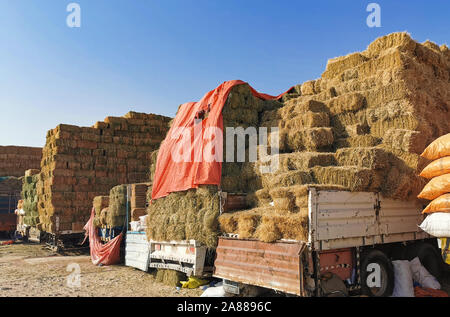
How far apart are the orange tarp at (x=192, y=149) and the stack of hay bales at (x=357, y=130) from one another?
129 centimetres

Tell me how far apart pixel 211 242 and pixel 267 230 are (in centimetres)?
178

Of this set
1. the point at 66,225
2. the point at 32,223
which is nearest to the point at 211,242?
the point at 66,225

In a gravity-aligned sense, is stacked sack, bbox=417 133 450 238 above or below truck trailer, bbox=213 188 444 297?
above

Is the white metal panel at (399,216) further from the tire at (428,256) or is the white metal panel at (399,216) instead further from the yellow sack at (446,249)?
the yellow sack at (446,249)

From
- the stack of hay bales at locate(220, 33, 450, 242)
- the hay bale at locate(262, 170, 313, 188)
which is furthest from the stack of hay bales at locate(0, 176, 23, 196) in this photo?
the hay bale at locate(262, 170, 313, 188)

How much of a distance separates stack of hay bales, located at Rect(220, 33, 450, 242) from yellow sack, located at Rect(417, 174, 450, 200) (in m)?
0.41

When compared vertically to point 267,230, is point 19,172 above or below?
above

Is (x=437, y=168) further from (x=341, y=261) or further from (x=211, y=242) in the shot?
(x=211, y=242)

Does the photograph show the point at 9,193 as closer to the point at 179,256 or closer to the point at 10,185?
the point at 10,185

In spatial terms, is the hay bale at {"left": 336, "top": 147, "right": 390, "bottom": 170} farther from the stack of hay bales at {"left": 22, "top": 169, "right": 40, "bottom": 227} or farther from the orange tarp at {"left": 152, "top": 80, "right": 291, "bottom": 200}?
the stack of hay bales at {"left": 22, "top": 169, "right": 40, "bottom": 227}

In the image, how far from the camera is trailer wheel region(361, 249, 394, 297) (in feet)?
24.0

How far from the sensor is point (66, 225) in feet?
56.7

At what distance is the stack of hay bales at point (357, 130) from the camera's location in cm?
752

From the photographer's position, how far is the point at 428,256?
8.86 metres
